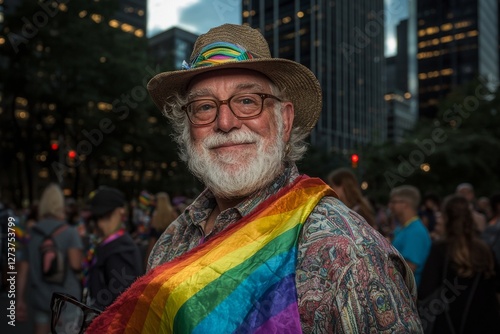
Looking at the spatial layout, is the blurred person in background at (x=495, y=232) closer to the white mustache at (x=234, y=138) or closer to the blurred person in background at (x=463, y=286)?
the blurred person in background at (x=463, y=286)

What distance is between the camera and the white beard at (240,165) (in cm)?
183

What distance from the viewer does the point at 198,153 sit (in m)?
1.95

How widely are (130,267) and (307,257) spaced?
309 cm

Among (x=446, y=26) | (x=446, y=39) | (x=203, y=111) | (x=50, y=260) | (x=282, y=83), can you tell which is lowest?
(x=50, y=260)

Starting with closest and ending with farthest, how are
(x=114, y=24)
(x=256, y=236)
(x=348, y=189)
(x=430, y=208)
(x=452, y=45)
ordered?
(x=256, y=236)
(x=348, y=189)
(x=430, y=208)
(x=114, y=24)
(x=452, y=45)

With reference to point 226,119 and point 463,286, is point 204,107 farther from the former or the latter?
point 463,286

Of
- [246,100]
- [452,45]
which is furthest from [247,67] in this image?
[452,45]

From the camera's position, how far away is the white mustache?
6.07 ft

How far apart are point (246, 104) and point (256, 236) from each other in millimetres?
602

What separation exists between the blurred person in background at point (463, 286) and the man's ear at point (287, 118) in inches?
115

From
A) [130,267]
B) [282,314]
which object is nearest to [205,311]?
[282,314]

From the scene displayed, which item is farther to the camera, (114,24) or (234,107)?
(114,24)

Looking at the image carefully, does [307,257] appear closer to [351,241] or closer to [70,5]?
[351,241]

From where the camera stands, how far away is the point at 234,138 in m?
1.85
